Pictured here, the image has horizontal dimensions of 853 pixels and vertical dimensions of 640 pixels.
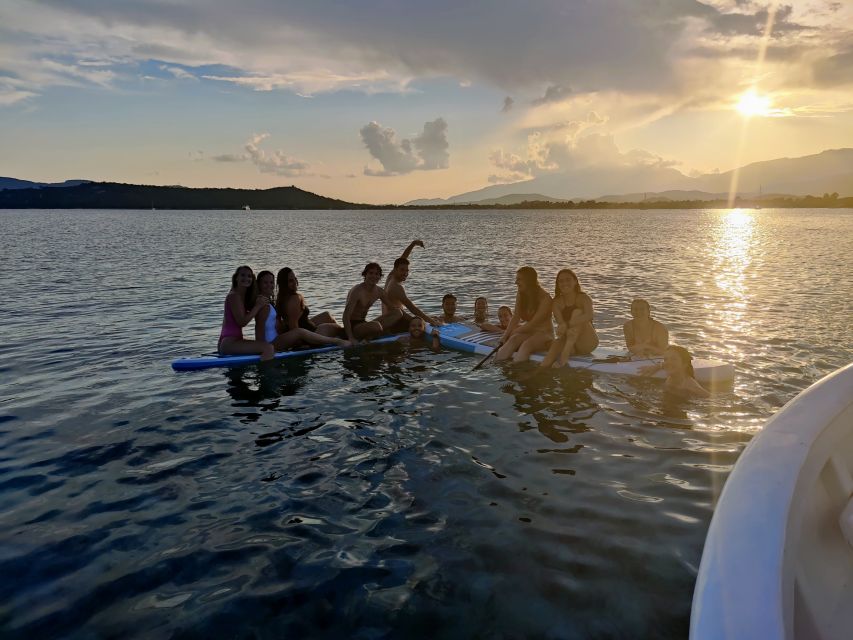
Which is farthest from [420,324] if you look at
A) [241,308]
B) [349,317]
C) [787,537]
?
[787,537]

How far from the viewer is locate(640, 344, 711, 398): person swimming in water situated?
9.26m

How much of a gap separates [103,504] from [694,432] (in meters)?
7.34

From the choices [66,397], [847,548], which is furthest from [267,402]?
[847,548]

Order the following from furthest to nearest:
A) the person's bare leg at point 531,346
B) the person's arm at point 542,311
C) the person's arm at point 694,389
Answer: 1. the person's bare leg at point 531,346
2. the person's arm at point 542,311
3. the person's arm at point 694,389

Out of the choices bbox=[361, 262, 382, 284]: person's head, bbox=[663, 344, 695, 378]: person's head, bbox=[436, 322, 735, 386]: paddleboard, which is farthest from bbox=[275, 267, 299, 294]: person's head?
bbox=[663, 344, 695, 378]: person's head

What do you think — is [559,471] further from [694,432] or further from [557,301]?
[557,301]

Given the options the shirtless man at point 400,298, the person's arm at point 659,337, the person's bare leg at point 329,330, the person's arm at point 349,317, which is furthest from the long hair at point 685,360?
the person's bare leg at point 329,330

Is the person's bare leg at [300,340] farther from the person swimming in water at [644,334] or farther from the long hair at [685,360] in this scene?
the long hair at [685,360]

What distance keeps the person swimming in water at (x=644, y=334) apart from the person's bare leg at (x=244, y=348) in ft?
23.9

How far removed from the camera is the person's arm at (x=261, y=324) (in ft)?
39.4

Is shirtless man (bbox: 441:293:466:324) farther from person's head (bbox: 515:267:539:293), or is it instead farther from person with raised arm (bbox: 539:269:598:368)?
person with raised arm (bbox: 539:269:598:368)

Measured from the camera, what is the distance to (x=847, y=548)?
359 cm

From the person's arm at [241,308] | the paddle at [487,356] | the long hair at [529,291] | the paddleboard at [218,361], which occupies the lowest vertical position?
the paddleboard at [218,361]

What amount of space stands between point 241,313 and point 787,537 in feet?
33.7
